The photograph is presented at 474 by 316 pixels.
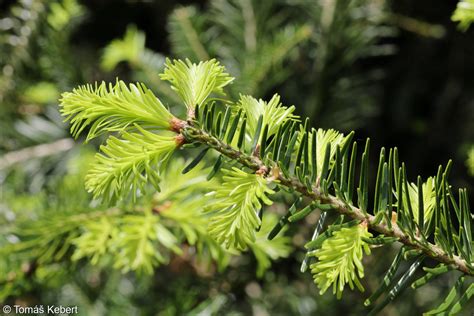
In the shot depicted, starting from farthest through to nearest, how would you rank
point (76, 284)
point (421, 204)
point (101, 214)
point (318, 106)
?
point (318, 106) → point (76, 284) → point (101, 214) → point (421, 204)

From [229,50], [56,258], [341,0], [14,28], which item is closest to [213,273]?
[56,258]

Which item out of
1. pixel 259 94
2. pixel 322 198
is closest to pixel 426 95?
pixel 259 94

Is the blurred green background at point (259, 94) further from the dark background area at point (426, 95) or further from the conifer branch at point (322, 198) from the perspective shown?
the conifer branch at point (322, 198)

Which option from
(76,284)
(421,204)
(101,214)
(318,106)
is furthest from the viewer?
(318,106)

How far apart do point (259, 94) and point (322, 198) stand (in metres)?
0.50

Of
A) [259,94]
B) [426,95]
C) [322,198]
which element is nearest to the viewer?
[322,198]

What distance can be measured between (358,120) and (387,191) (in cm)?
61

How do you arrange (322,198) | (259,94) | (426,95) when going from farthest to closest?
(426,95) < (259,94) < (322,198)

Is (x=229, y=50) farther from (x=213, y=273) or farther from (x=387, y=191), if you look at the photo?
(x=387, y=191)

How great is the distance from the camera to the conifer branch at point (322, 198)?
37cm

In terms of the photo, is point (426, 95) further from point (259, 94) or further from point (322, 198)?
point (322, 198)

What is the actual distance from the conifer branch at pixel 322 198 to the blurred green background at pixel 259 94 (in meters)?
0.37

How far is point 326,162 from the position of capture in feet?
1.21

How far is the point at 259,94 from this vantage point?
0.85m
